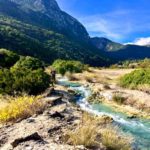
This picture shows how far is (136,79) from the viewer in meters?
55.2

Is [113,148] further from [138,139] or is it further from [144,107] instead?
[144,107]

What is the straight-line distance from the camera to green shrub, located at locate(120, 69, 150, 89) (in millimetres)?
53812

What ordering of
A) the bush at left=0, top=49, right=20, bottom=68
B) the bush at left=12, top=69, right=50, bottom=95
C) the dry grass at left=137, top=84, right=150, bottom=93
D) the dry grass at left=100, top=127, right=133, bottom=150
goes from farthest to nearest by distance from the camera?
the bush at left=0, top=49, right=20, bottom=68
the dry grass at left=137, top=84, right=150, bottom=93
the bush at left=12, top=69, right=50, bottom=95
the dry grass at left=100, top=127, right=133, bottom=150

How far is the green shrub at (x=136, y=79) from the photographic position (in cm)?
5381

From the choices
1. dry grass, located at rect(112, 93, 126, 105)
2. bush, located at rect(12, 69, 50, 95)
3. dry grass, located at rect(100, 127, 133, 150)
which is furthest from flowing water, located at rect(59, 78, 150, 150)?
bush, located at rect(12, 69, 50, 95)

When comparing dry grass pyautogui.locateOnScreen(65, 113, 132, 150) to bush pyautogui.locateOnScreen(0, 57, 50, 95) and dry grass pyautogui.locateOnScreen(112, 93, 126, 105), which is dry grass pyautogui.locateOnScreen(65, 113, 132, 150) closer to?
bush pyautogui.locateOnScreen(0, 57, 50, 95)

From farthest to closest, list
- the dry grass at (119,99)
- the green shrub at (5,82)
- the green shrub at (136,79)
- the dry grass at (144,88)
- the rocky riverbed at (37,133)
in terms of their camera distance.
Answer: the green shrub at (136,79)
the dry grass at (144,88)
the dry grass at (119,99)
the green shrub at (5,82)
the rocky riverbed at (37,133)

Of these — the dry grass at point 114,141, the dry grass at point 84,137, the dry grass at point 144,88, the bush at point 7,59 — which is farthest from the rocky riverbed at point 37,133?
the bush at point 7,59

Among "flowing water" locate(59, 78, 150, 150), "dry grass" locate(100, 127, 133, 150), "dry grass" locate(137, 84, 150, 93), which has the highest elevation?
"dry grass" locate(100, 127, 133, 150)

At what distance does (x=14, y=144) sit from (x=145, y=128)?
17.4 meters

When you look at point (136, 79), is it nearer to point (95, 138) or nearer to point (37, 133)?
point (95, 138)

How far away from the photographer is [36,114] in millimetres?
24000

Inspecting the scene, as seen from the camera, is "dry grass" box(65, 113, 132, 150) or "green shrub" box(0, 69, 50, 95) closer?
"dry grass" box(65, 113, 132, 150)

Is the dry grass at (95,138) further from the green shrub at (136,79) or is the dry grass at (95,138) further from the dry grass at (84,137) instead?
the green shrub at (136,79)
